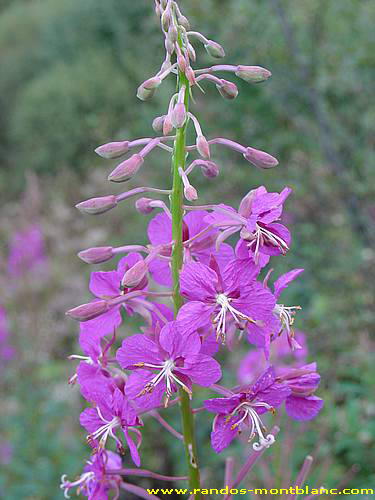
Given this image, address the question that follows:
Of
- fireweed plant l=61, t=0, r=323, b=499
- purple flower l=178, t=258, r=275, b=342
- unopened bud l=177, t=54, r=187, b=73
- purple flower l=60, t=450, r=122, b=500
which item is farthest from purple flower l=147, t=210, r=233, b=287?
purple flower l=60, t=450, r=122, b=500

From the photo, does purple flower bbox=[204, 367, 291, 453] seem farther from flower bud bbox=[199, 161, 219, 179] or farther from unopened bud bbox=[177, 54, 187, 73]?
unopened bud bbox=[177, 54, 187, 73]

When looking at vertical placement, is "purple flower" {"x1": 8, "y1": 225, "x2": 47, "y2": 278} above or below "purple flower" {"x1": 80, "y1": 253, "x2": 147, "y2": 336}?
below

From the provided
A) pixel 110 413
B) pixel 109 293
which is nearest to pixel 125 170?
pixel 109 293

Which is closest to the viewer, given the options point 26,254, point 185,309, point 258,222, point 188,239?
point 185,309

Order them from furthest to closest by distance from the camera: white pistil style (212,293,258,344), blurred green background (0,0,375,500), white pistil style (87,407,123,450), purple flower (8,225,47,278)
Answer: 1. purple flower (8,225,47,278)
2. blurred green background (0,0,375,500)
3. white pistil style (87,407,123,450)
4. white pistil style (212,293,258,344)

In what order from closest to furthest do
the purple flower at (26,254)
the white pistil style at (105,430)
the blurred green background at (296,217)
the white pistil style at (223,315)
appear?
the white pistil style at (223,315), the white pistil style at (105,430), the blurred green background at (296,217), the purple flower at (26,254)

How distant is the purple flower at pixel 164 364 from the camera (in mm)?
1177

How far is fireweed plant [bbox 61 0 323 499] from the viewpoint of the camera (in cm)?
119

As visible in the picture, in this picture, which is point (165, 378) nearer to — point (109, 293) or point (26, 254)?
point (109, 293)

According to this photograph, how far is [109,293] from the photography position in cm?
138

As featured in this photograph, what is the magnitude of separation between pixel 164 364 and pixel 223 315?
0.17 m

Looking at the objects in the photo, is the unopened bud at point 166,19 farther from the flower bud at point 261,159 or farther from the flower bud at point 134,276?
the flower bud at point 134,276

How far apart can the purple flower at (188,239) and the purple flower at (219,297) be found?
103 mm

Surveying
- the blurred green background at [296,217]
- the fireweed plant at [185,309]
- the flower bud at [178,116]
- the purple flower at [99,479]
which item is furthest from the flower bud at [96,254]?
the blurred green background at [296,217]
